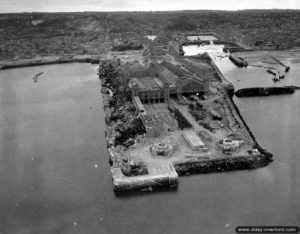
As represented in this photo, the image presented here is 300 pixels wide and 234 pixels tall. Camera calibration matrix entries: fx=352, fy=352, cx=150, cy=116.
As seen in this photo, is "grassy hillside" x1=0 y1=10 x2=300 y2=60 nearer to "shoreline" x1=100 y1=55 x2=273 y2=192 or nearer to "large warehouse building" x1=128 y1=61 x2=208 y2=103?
"large warehouse building" x1=128 y1=61 x2=208 y2=103

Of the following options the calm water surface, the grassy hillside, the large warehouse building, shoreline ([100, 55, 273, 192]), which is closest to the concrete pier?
shoreline ([100, 55, 273, 192])

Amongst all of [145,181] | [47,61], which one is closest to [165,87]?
[145,181]

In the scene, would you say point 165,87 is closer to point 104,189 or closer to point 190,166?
point 190,166

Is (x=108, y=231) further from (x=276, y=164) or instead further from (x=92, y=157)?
(x=276, y=164)

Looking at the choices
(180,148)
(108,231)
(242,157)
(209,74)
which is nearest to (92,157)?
(180,148)

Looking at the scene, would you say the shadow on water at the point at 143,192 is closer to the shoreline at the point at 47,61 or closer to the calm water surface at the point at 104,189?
the calm water surface at the point at 104,189

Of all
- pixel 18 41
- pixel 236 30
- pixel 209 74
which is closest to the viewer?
pixel 209 74

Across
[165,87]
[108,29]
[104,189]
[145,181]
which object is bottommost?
[104,189]

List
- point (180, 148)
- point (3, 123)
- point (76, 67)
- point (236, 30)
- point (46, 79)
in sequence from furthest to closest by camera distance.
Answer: point (236, 30) < point (76, 67) < point (46, 79) < point (3, 123) < point (180, 148)
